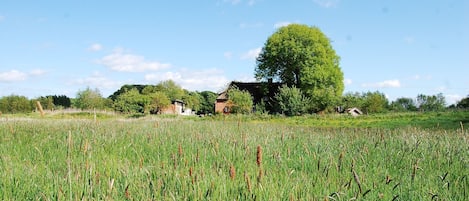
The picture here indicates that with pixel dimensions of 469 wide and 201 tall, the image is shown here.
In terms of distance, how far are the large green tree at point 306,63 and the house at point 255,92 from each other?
2155mm

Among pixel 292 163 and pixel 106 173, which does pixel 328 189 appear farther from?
pixel 106 173

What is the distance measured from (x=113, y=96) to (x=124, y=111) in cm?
5682

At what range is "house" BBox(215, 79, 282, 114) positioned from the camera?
64.4 meters

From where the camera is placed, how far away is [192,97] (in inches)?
4596

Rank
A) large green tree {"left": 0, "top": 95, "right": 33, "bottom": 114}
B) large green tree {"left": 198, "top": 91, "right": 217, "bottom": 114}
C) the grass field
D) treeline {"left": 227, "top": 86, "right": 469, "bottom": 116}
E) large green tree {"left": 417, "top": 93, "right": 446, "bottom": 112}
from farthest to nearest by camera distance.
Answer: large green tree {"left": 198, "top": 91, "right": 217, "bottom": 114} → large green tree {"left": 417, "top": 93, "right": 446, "bottom": 112} → large green tree {"left": 0, "top": 95, "right": 33, "bottom": 114} → treeline {"left": 227, "top": 86, "right": 469, "bottom": 116} → the grass field

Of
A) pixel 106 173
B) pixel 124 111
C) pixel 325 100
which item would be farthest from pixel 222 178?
pixel 124 111

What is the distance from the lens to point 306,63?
57688mm

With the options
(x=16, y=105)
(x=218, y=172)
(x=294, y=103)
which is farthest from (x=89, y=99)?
(x=218, y=172)

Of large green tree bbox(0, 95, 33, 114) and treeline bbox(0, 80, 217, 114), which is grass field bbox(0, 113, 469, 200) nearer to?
treeline bbox(0, 80, 217, 114)

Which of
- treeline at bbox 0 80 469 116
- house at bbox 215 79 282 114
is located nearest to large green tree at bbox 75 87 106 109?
treeline at bbox 0 80 469 116

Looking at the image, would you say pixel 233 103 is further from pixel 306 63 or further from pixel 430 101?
pixel 430 101

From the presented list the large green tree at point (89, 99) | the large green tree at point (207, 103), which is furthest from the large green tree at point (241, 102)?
the large green tree at point (207, 103)

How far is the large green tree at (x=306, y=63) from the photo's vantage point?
57.2m

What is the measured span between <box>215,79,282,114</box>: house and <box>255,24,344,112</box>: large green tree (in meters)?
2.16
